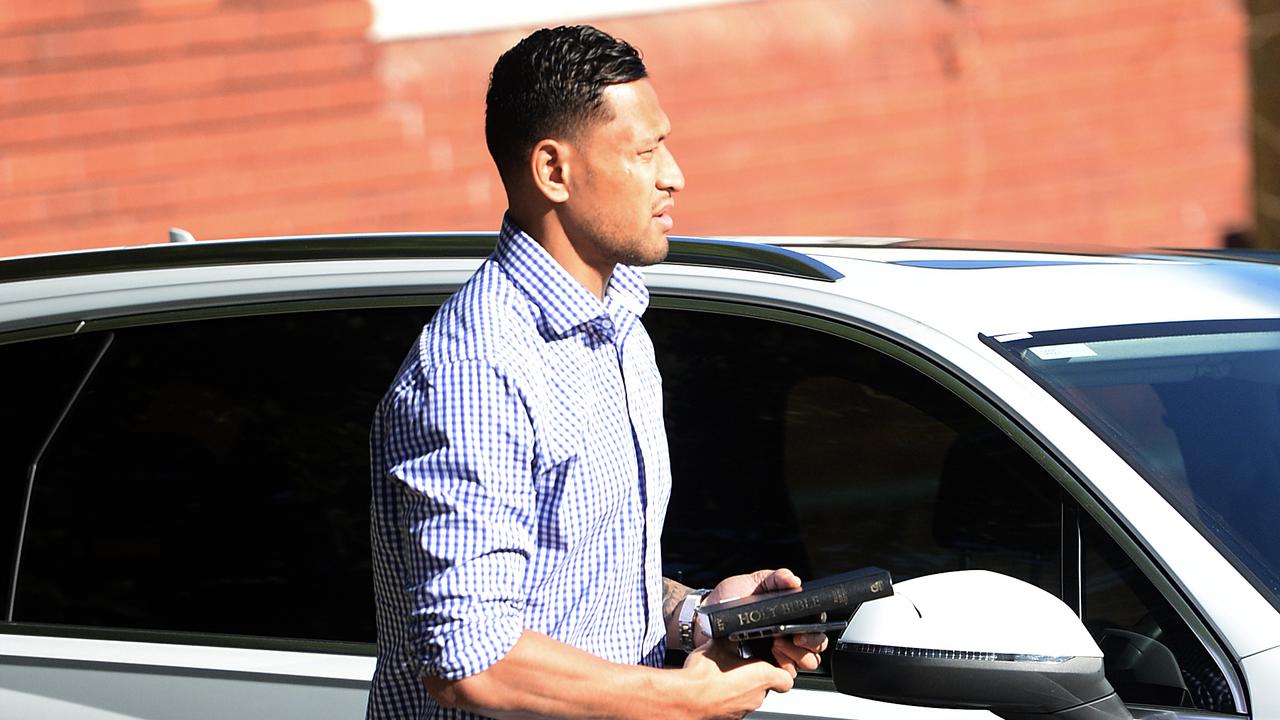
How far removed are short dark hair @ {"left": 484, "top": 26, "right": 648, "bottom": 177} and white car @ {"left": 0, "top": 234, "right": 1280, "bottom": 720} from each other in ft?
2.31

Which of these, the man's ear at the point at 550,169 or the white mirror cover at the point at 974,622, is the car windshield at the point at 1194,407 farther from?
the man's ear at the point at 550,169

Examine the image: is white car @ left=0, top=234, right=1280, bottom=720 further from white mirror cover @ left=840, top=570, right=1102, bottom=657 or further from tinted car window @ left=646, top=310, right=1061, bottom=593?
white mirror cover @ left=840, top=570, right=1102, bottom=657

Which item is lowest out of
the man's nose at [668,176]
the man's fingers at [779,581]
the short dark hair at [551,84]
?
the man's fingers at [779,581]

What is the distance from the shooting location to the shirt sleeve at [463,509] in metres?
1.33

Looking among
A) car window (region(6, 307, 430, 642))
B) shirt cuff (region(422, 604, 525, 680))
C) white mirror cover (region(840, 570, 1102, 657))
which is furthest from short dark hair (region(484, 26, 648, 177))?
car window (region(6, 307, 430, 642))

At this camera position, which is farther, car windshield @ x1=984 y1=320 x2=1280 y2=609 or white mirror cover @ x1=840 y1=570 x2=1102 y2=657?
car windshield @ x1=984 y1=320 x2=1280 y2=609

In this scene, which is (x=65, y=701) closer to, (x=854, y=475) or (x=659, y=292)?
(x=659, y=292)

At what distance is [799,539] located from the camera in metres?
2.36

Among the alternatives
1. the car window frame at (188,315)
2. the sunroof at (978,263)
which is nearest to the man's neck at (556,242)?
the car window frame at (188,315)

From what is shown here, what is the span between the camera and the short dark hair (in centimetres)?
153

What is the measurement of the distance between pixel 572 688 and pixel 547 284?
399 millimetres

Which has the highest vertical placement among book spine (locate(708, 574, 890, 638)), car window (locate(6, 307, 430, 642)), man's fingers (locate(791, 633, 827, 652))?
car window (locate(6, 307, 430, 642))

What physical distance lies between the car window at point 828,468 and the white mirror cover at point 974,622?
0.39 meters

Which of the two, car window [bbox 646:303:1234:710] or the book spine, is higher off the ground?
car window [bbox 646:303:1234:710]
